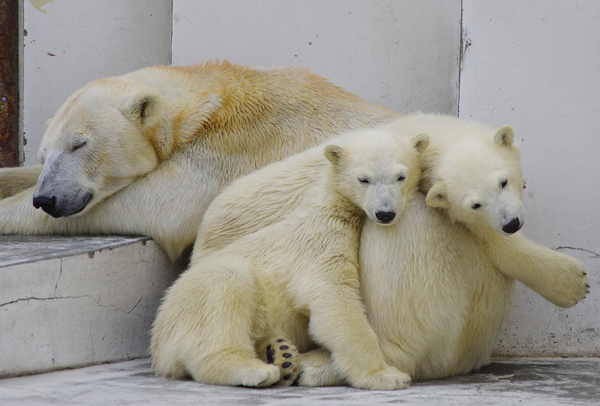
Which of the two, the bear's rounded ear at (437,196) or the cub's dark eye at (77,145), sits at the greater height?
the cub's dark eye at (77,145)

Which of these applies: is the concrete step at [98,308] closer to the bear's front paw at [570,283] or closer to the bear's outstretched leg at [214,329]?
the bear's outstretched leg at [214,329]

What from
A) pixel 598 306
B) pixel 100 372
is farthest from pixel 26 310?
pixel 598 306

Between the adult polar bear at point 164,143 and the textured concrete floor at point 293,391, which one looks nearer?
the textured concrete floor at point 293,391

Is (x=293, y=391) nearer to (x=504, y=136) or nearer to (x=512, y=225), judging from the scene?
(x=512, y=225)

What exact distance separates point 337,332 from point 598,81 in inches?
81.5

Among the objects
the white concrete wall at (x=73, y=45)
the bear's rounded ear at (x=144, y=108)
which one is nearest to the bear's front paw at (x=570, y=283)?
the bear's rounded ear at (x=144, y=108)

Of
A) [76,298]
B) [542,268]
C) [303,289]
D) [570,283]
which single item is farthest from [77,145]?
[570,283]

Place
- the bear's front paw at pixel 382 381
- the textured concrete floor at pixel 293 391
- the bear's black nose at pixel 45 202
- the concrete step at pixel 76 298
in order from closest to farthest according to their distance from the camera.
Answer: the textured concrete floor at pixel 293 391 → the bear's front paw at pixel 382 381 → the concrete step at pixel 76 298 → the bear's black nose at pixel 45 202

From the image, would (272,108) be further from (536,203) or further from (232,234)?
(536,203)

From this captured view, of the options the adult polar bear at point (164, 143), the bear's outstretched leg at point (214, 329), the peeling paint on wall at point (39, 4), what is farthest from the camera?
the peeling paint on wall at point (39, 4)

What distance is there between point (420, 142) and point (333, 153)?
40 cm

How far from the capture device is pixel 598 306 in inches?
141

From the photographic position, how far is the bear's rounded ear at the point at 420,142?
2.97m

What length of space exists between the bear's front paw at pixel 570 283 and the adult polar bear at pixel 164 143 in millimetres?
1436
